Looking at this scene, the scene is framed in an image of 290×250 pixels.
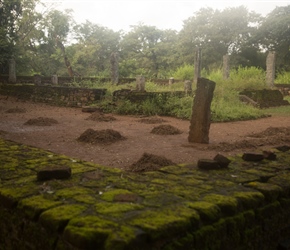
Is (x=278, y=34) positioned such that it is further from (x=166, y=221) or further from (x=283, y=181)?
(x=166, y=221)

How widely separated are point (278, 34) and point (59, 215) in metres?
30.7

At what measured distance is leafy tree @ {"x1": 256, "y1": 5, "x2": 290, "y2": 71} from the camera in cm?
2831

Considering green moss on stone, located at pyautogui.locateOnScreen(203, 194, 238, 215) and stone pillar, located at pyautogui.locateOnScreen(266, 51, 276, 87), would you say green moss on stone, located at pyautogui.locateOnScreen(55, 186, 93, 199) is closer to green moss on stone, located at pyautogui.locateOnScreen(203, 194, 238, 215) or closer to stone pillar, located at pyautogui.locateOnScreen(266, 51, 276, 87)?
green moss on stone, located at pyautogui.locateOnScreen(203, 194, 238, 215)

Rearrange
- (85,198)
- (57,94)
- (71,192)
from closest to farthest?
(85,198) < (71,192) < (57,94)

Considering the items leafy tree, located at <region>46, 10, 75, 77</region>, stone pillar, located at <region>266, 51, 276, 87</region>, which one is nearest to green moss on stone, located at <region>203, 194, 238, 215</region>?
stone pillar, located at <region>266, 51, 276, 87</region>

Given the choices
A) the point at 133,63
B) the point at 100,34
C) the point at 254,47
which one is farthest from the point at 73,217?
the point at 100,34

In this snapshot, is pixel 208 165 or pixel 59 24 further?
pixel 59 24

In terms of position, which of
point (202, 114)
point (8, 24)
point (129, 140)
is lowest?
point (129, 140)

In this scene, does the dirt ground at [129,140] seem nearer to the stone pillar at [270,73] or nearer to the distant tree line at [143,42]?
the stone pillar at [270,73]

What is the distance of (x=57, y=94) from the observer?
14.2 m

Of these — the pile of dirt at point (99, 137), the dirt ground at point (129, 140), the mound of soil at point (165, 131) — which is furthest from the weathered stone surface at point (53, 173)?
the mound of soil at point (165, 131)

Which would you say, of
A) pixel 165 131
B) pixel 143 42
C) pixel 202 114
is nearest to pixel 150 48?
pixel 143 42

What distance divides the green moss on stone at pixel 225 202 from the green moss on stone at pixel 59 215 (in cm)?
90

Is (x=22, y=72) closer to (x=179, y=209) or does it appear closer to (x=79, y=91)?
(x=79, y=91)
